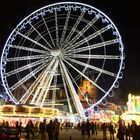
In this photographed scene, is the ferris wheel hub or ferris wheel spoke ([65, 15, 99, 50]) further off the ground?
ferris wheel spoke ([65, 15, 99, 50])

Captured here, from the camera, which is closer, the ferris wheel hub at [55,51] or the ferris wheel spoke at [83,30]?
the ferris wheel hub at [55,51]

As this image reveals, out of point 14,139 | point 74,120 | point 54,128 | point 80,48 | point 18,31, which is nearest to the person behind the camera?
point 14,139

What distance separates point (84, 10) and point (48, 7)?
463cm

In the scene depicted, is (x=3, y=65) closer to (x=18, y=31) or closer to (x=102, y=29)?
(x=18, y=31)

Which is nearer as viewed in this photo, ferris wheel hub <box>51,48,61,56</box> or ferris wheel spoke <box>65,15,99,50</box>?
ferris wheel hub <box>51,48,61,56</box>

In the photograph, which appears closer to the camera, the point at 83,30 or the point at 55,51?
the point at 55,51

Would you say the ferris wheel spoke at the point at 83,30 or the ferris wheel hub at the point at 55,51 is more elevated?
the ferris wheel spoke at the point at 83,30

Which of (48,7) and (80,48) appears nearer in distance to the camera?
(80,48)

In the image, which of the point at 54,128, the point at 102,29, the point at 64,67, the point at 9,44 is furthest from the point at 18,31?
the point at 54,128

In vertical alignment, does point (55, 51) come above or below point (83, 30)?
below

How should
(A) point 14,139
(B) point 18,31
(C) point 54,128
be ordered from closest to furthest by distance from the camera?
(A) point 14,139, (C) point 54,128, (B) point 18,31

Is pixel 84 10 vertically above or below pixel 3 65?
above

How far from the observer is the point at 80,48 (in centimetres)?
3800

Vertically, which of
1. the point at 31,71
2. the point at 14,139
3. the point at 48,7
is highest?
the point at 48,7
